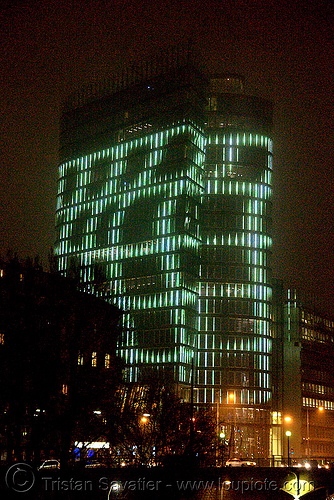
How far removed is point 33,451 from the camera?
62250mm

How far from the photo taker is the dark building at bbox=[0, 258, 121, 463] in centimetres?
5884

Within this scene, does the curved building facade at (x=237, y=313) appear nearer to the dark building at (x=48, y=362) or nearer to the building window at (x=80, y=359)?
the building window at (x=80, y=359)

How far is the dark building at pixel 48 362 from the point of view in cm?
5884

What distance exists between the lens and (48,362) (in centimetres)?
5925

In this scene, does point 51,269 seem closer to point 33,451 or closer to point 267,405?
point 33,451

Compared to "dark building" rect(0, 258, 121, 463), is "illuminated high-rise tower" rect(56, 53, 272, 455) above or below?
above

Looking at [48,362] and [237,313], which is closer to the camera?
[48,362]

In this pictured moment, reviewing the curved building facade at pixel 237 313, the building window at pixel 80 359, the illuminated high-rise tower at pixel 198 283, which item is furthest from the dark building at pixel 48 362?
the curved building facade at pixel 237 313

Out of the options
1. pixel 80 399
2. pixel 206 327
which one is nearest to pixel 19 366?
pixel 80 399

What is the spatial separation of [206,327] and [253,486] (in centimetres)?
11391

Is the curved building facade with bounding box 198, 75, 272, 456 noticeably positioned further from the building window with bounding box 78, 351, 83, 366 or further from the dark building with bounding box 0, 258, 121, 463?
the dark building with bounding box 0, 258, 121, 463

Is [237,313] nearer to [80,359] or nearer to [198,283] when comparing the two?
Answer: [198,283]

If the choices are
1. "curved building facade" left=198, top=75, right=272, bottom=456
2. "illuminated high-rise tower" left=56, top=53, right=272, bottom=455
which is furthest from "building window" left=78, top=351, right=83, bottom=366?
"curved building facade" left=198, top=75, right=272, bottom=456

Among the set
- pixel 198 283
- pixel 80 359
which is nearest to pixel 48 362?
pixel 80 359
